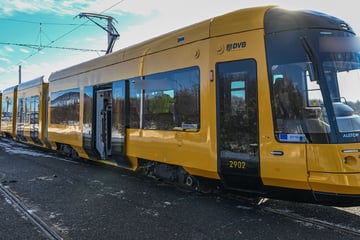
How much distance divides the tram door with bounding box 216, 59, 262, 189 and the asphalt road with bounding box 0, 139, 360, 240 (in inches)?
25.4

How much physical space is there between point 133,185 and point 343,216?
14.1ft

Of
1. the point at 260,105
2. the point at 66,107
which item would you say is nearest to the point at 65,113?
the point at 66,107

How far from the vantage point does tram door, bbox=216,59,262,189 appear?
5.44 meters

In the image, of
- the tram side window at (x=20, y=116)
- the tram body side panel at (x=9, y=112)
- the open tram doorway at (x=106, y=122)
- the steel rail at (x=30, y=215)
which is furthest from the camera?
the tram body side panel at (x=9, y=112)

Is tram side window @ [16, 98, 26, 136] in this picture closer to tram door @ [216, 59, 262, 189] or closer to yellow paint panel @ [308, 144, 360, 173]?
tram door @ [216, 59, 262, 189]

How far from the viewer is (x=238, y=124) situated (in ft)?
18.4

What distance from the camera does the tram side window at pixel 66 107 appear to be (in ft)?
36.7

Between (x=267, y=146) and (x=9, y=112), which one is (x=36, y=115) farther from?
(x=267, y=146)

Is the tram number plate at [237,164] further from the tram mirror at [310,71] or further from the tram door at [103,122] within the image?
the tram door at [103,122]

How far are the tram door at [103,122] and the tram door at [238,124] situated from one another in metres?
4.53

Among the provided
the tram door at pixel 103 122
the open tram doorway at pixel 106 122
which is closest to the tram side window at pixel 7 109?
the open tram doorway at pixel 106 122

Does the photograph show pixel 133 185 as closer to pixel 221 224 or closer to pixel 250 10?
pixel 221 224

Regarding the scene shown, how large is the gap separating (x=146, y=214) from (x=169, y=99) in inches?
89.1

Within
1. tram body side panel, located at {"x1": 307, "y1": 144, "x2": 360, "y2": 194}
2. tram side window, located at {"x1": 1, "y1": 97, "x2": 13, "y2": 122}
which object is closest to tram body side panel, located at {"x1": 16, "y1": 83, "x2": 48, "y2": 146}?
tram side window, located at {"x1": 1, "y1": 97, "x2": 13, "y2": 122}
